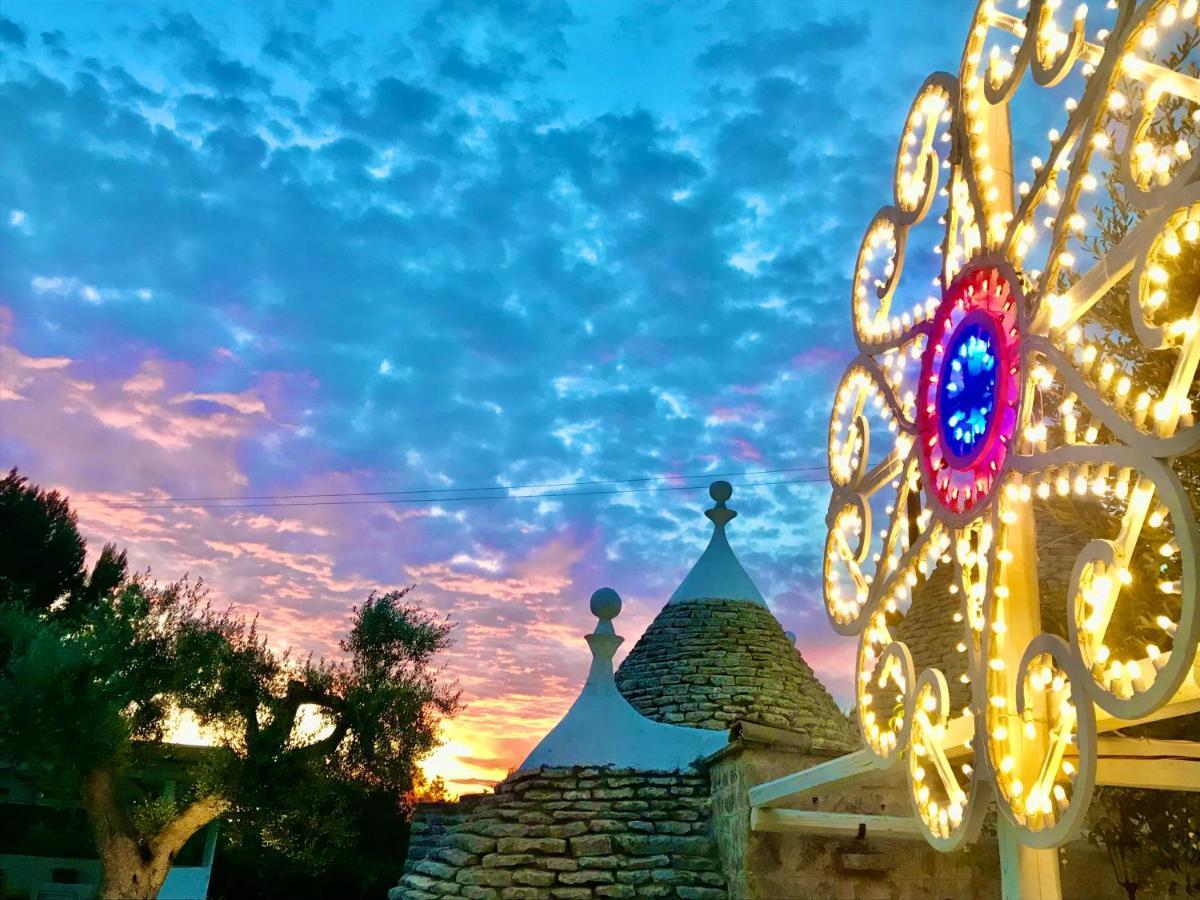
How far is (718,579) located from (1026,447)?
Answer: 11188 millimetres

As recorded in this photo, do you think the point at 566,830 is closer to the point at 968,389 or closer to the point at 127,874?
the point at 968,389

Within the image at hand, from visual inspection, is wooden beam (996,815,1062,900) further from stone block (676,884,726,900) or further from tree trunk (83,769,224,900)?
tree trunk (83,769,224,900)

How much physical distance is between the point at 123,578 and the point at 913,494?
68.1ft

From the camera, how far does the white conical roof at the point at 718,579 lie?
50.1ft

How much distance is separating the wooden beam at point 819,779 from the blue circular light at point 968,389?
6.46ft

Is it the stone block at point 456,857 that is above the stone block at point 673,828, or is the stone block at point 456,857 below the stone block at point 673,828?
below

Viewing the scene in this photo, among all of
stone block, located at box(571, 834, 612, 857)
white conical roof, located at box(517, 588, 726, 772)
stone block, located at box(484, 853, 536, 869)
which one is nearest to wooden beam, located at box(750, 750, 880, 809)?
stone block, located at box(571, 834, 612, 857)

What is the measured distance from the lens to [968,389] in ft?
16.9

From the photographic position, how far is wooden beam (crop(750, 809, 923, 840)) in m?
6.91

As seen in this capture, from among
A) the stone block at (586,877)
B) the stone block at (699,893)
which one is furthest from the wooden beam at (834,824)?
the stone block at (586,877)

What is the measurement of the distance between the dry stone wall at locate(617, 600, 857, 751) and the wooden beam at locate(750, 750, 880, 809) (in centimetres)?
567

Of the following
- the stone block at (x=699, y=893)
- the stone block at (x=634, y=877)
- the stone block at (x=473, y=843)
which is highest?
the stone block at (x=473, y=843)

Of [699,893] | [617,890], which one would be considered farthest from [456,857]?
[699,893]

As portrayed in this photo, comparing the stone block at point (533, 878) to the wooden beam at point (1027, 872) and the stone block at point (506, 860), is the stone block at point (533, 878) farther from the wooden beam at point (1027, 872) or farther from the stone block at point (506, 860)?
the wooden beam at point (1027, 872)
